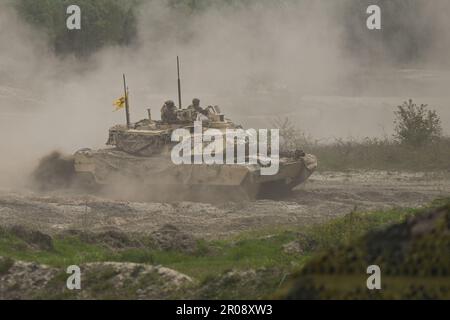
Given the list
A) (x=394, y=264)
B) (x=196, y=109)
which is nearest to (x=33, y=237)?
(x=196, y=109)

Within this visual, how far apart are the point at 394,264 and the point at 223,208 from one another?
17.7 meters

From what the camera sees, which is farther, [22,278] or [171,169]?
[171,169]

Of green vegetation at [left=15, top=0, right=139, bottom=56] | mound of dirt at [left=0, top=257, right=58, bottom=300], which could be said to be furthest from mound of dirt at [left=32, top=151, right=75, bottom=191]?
green vegetation at [left=15, top=0, right=139, bottom=56]

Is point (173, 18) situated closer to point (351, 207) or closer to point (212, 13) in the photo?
point (212, 13)

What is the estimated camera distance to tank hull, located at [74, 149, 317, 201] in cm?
2538

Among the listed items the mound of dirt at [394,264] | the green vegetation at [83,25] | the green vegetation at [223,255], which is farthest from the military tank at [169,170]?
the green vegetation at [83,25]

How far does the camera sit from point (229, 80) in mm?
54094

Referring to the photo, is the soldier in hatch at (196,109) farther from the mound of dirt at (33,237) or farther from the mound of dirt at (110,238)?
the mound of dirt at (33,237)

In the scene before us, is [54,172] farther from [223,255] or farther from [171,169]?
[223,255]

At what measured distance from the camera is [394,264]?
6.78 meters

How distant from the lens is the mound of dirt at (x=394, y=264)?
6727mm
